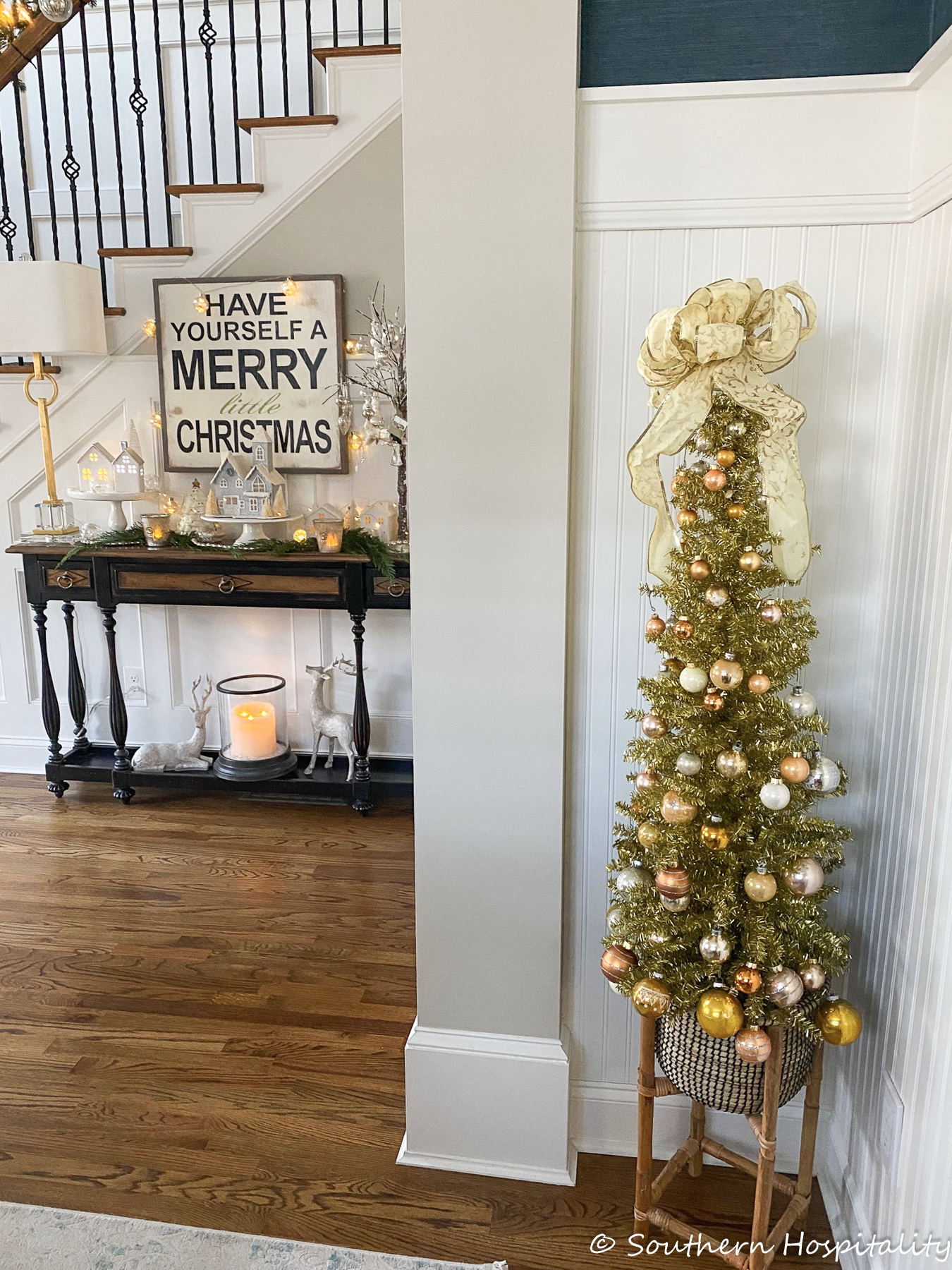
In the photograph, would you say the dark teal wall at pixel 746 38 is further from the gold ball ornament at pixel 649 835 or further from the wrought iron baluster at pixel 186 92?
the wrought iron baluster at pixel 186 92

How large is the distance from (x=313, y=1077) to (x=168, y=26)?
391 centimetres

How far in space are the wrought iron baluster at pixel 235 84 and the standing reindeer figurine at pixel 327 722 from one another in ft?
5.99

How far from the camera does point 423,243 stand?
1586 mm

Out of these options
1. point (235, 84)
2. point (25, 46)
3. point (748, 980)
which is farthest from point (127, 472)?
point (748, 980)

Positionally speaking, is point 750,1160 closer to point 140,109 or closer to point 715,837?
point 715,837

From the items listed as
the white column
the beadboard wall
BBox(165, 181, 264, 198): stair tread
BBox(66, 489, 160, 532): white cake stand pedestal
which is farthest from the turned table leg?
the beadboard wall

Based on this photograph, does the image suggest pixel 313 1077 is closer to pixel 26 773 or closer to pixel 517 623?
pixel 517 623

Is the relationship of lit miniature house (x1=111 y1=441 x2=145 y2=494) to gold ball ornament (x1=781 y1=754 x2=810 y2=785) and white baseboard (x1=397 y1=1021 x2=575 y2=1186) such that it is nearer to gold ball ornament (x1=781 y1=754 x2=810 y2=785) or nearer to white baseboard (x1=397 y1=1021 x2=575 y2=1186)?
white baseboard (x1=397 y1=1021 x2=575 y2=1186)

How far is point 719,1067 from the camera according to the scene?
59.8 inches

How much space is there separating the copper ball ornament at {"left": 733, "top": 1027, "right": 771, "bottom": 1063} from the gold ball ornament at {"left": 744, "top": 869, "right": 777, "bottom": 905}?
20cm

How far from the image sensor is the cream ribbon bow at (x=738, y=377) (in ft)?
4.29

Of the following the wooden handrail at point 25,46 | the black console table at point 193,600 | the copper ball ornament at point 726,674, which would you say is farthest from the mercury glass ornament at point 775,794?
the wooden handrail at point 25,46

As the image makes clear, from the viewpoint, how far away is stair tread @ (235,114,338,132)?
10.7 feet

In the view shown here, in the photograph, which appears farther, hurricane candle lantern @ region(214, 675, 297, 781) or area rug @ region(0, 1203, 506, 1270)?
hurricane candle lantern @ region(214, 675, 297, 781)
